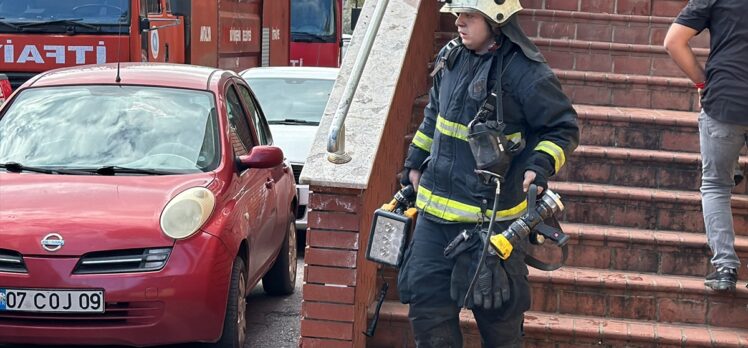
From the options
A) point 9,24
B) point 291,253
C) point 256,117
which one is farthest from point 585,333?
point 9,24

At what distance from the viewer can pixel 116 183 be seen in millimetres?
6375

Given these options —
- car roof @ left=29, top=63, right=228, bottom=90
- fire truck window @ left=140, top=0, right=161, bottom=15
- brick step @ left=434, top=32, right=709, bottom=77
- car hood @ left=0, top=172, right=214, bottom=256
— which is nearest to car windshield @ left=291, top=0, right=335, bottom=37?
fire truck window @ left=140, top=0, right=161, bottom=15

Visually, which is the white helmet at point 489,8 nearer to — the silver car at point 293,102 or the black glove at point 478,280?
the black glove at point 478,280

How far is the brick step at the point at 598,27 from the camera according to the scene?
8.83m

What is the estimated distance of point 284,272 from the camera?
8195 millimetres

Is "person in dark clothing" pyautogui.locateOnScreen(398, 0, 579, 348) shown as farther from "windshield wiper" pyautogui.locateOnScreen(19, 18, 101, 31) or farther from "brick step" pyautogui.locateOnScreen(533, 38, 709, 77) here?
"windshield wiper" pyautogui.locateOnScreen(19, 18, 101, 31)

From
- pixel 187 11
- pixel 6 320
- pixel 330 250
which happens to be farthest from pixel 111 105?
pixel 187 11

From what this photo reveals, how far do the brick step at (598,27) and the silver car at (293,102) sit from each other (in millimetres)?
2144

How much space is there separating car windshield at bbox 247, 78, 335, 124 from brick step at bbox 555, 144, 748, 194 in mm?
4502

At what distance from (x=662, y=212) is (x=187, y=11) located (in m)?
8.91

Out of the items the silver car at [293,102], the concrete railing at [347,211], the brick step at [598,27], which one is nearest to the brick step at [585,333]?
the concrete railing at [347,211]

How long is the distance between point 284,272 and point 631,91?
2.60 m

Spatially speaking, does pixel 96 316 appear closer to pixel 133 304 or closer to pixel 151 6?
pixel 133 304

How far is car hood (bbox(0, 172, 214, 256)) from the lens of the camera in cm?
587
